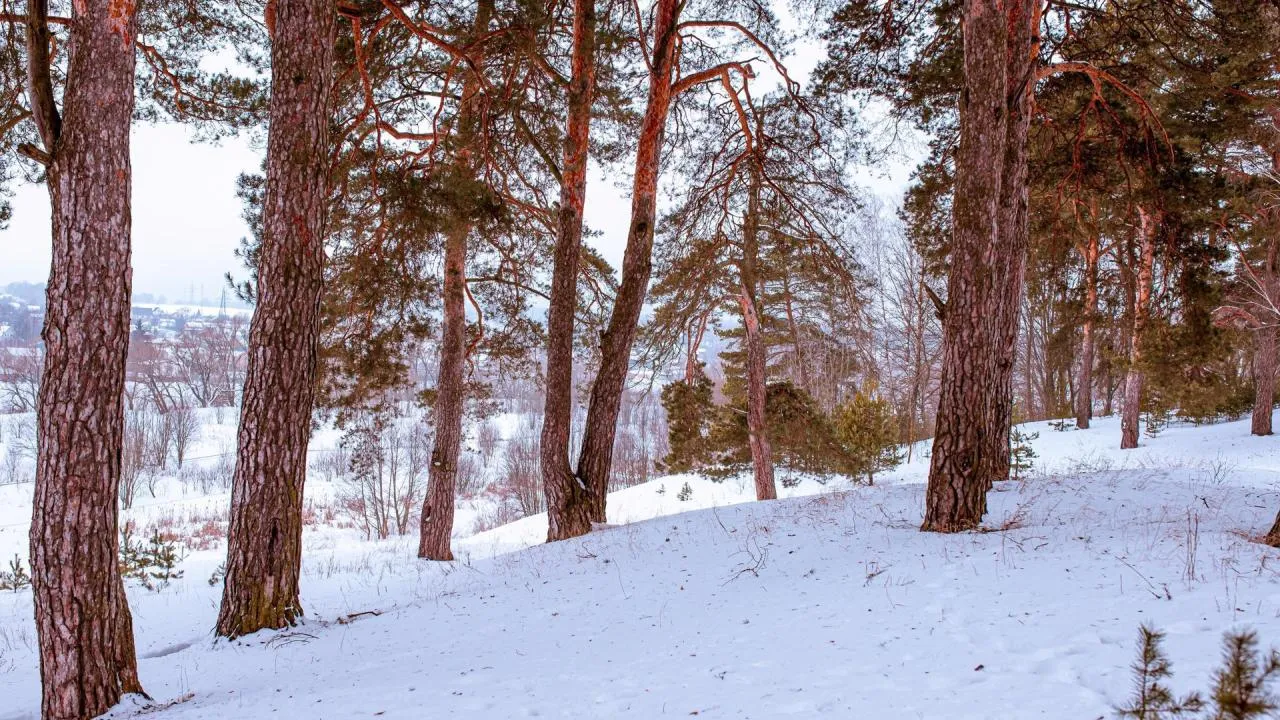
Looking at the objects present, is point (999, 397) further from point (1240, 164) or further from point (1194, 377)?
point (1240, 164)

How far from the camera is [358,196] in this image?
28.1 ft

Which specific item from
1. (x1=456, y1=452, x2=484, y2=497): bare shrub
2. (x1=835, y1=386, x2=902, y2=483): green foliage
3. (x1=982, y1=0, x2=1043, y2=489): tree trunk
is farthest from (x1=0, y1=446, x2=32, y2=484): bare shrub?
(x1=982, y1=0, x2=1043, y2=489): tree trunk

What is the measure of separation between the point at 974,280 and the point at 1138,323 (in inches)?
428

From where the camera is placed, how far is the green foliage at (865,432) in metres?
13.4

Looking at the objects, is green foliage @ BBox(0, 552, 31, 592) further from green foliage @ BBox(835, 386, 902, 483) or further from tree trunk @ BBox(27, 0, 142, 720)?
green foliage @ BBox(835, 386, 902, 483)

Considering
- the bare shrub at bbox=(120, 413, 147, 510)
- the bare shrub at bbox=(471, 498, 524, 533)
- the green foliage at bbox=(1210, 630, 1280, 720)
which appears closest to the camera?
the green foliage at bbox=(1210, 630, 1280, 720)

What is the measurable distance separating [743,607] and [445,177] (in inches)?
218

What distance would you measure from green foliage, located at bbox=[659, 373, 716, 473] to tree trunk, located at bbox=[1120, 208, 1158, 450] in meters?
7.40

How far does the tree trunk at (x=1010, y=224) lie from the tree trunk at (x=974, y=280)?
10 cm

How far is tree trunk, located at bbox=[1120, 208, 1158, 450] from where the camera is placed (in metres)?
10.9

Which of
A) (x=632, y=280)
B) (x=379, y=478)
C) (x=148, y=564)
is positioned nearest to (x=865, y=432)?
(x=632, y=280)

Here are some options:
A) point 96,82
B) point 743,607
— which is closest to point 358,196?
point 96,82

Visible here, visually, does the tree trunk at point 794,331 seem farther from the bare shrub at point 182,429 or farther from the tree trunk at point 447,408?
the bare shrub at point 182,429

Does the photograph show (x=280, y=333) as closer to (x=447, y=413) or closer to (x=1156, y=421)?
(x=447, y=413)
